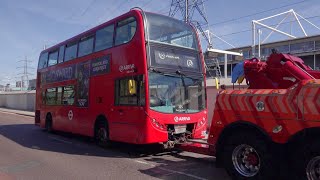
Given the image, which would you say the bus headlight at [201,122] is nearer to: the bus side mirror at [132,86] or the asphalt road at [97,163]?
the asphalt road at [97,163]

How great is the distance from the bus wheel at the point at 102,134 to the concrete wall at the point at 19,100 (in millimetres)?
→ 30915

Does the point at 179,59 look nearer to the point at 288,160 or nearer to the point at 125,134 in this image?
the point at 125,134

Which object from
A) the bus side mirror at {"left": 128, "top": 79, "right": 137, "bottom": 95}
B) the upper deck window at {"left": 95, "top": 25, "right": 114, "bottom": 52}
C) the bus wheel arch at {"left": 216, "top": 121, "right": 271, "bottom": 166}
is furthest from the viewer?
the upper deck window at {"left": 95, "top": 25, "right": 114, "bottom": 52}

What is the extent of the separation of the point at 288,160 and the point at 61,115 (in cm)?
1097

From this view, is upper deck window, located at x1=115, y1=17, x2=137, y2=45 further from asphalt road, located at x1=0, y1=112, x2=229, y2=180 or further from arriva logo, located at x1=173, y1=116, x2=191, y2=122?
asphalt road, located at x1=0, y1=112, x2=229, y2=180

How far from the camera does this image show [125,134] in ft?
34.9

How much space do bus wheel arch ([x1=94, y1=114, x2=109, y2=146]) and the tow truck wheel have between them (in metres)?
5.41

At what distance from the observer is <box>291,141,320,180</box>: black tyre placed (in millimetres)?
5699

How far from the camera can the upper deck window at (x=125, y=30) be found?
34.8 feet

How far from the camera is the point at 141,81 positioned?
32.9ft

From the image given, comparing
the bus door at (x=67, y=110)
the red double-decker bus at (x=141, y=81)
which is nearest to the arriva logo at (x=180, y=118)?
the red double-decker bus at (x=141, y=81)

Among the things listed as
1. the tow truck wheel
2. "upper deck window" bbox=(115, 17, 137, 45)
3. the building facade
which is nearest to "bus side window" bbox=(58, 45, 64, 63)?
"upper deck window" bbox=(115, 17, 137, 45)

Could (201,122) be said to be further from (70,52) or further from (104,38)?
(70,52)

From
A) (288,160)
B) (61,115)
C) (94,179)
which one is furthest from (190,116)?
(61,115)
